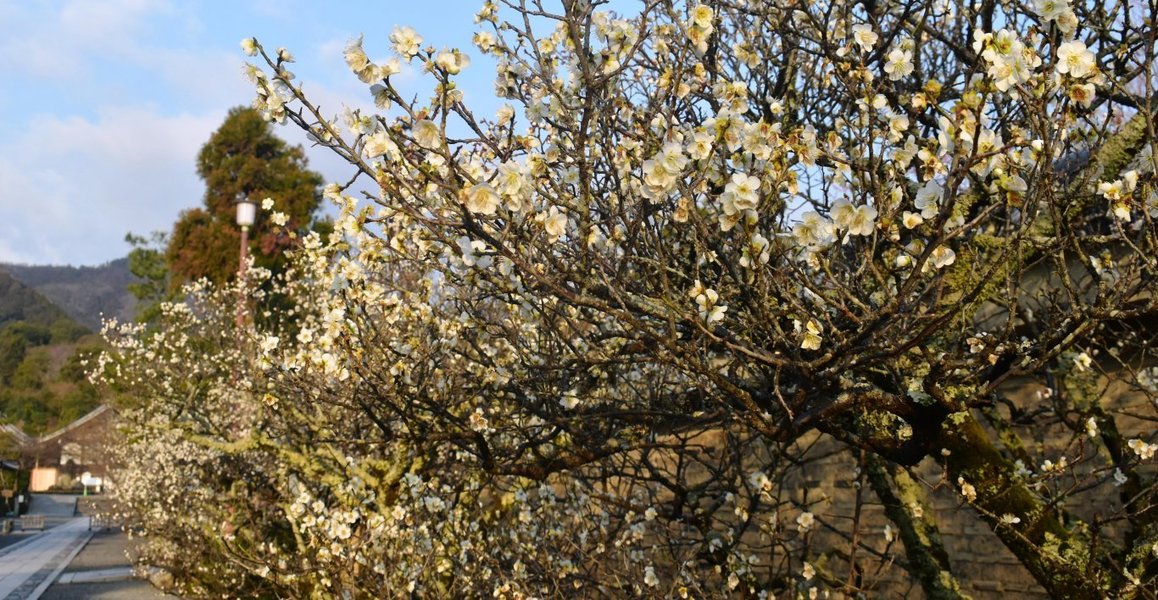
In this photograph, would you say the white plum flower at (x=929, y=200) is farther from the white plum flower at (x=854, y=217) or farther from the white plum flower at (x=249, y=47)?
the white plum flower at (x=249, y=47)

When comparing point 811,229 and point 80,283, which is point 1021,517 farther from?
point 80,283

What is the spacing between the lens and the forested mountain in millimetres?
59438

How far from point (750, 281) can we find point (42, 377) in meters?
74.9

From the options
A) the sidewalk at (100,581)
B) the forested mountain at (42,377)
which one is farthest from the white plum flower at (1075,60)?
the forested mountain at (42,377)

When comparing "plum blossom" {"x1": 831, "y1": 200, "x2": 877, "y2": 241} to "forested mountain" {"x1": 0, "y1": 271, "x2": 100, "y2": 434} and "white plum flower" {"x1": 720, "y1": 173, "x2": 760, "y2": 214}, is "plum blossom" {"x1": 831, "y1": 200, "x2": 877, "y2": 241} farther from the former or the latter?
"forested mountain" {"x1": 0, "y1": 271, "x2": 100, "y2": 434}

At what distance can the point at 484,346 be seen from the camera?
18.8 ft

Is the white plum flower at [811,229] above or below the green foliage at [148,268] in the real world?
below

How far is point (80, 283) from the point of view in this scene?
13512cm

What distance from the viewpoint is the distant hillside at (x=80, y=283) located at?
125 meters

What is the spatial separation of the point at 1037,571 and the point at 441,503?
3.42 metres

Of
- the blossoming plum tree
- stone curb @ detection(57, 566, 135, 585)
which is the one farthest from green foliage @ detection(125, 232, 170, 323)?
the blossoming plum tree

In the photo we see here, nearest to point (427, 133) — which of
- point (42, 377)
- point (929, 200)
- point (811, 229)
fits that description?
point (811, 229)

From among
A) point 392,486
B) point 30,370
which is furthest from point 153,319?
point 30,370

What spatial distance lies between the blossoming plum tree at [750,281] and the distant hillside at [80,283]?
5078 inches
